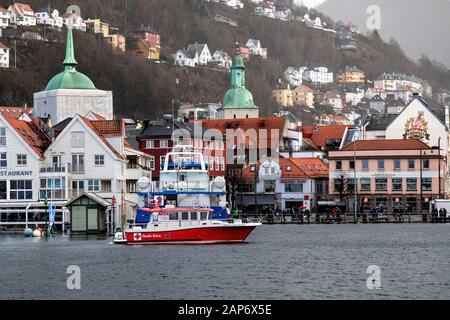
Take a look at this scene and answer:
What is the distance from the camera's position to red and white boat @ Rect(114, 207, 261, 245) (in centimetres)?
8419

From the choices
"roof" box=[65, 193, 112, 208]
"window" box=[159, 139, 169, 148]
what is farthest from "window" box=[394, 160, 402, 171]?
"roof" box=[65, 193, 112, 208]

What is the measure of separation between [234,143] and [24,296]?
137m

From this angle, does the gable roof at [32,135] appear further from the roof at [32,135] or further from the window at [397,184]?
the window at [397,184]

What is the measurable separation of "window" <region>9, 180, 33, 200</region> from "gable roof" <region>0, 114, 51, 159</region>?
2.85m

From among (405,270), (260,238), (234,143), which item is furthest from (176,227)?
(234,143)

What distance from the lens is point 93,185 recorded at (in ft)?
374

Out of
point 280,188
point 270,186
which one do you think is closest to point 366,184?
point 280,188

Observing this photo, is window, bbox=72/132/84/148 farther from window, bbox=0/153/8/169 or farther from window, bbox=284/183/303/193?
window, bbox=284/183/303/193

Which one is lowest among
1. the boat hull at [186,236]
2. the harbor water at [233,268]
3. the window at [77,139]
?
the harbor water at [233,268]

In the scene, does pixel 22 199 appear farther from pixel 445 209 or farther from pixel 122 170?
pixel 445 209

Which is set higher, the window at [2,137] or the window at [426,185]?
the window at [2,137]

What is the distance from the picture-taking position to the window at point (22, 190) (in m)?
112

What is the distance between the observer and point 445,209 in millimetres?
134000

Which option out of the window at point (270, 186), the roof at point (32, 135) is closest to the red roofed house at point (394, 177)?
the window at point (270, 186)
